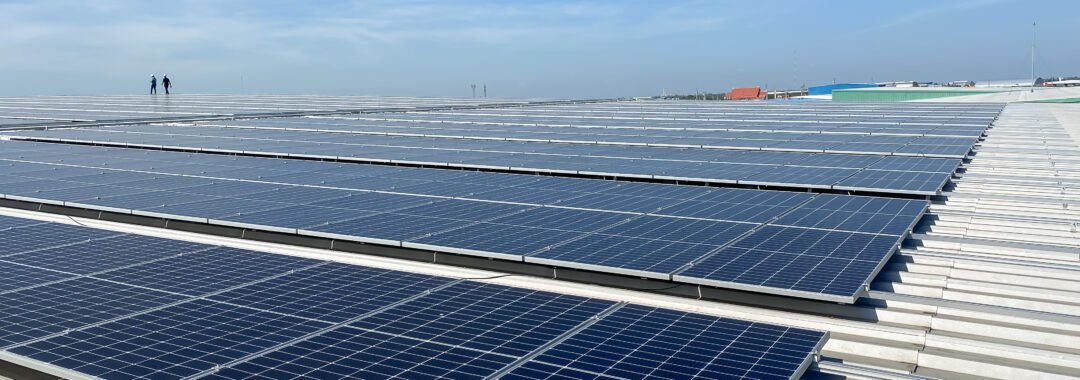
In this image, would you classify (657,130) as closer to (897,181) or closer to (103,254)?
(897,181)

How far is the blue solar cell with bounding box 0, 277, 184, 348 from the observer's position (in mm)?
8172

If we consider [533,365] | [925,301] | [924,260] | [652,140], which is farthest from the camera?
[652,140]

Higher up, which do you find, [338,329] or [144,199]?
[144,199]

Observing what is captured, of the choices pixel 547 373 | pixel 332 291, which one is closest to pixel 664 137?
pixel 332 291

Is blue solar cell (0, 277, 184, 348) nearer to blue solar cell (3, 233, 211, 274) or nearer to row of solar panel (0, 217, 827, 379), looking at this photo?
row of solar panel (0, 217, 827, 379)

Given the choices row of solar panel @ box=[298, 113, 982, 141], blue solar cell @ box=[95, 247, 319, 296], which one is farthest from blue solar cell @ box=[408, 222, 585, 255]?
row of solar panel @ box=[298, 113, 982, 141]

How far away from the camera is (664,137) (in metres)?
28.9

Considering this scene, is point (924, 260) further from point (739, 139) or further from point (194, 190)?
point (739, 139)

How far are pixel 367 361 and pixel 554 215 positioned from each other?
22.6 ft

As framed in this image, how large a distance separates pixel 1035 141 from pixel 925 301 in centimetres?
2162

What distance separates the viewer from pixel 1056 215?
50.4 ft

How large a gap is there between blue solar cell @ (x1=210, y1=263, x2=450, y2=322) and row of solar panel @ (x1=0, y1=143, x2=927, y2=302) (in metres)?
1.22

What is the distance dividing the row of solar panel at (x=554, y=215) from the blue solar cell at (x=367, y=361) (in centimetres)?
329

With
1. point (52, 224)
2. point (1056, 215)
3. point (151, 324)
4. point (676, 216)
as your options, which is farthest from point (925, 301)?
point (52, 224)
